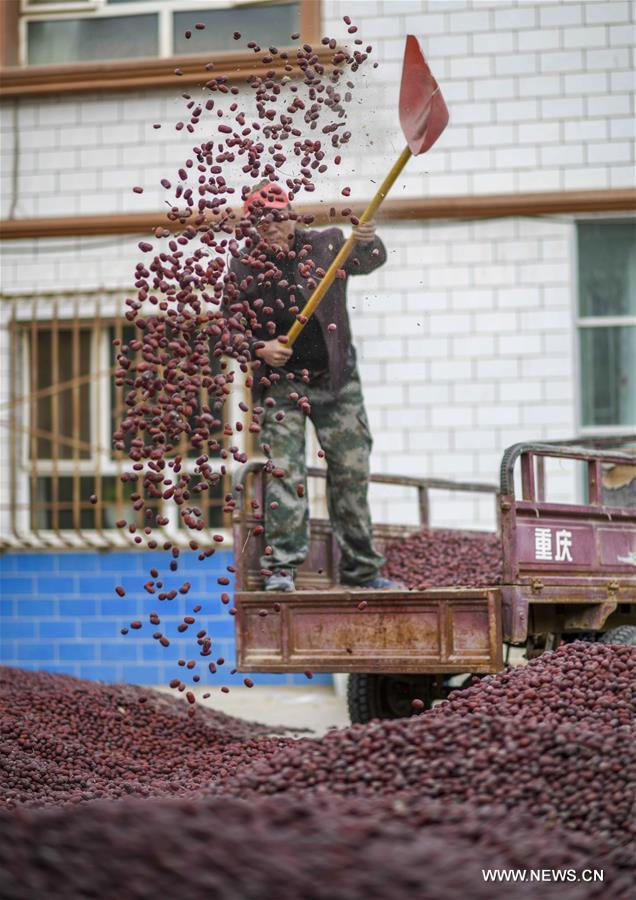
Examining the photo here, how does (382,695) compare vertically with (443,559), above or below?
below

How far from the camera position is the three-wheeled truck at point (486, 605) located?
541 cm

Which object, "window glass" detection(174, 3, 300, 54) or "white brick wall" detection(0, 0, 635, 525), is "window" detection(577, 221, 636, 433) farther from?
"window glass" detection(174, 3, 300, 54)

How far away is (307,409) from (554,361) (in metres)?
4.58

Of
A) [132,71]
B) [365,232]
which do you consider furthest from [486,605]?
[132,71]

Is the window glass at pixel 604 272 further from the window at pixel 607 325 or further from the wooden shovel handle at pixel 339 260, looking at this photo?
the wooden shovel handle at pixel 339 260

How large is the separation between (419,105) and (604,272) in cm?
492

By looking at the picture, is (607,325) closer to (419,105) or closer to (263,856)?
(419,105)

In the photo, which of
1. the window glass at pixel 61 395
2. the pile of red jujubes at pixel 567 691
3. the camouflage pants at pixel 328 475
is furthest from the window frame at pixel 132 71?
the pile of red jujubes at pixel 567 691

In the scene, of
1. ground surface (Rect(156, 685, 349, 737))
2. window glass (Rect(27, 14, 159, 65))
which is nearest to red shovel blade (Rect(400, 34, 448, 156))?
ground surface (Rect(156, 685, 349, 737))

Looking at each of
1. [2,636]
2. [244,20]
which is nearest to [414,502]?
[2,636]

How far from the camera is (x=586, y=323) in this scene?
9930 mm

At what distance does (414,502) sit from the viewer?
383 inches
